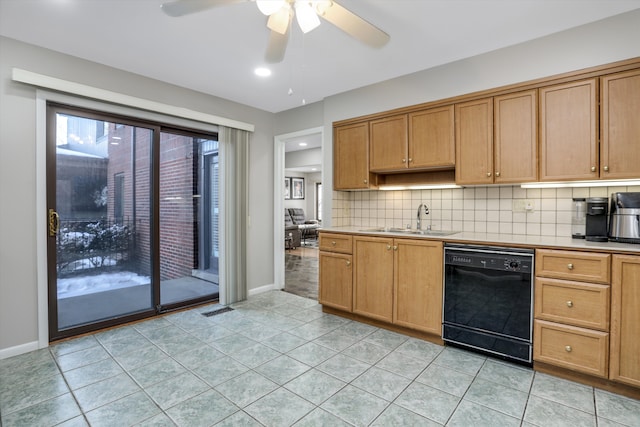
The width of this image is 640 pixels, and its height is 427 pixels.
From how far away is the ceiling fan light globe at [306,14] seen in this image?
174 centimetres

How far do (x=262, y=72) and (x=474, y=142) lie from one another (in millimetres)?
2173

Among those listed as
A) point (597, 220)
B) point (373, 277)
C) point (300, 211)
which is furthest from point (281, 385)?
point (300, 211)

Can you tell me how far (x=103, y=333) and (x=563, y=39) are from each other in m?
4.73

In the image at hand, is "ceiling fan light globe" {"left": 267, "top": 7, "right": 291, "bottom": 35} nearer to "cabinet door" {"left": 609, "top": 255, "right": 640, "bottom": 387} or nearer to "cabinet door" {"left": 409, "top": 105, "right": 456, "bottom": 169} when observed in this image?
"cabinet door" {"left": 409, "top": 105, "right": 456, "bottom": 169}

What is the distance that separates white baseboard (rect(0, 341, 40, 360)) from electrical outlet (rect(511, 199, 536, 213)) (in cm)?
438

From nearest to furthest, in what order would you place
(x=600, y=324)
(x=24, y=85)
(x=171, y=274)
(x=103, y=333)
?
(x=600, y=324)
(x=24, y=85)
(x=103, y=333)
(x=171, y=274)

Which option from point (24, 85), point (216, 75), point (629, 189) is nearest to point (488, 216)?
point (629, 189)

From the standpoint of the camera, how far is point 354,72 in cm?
319

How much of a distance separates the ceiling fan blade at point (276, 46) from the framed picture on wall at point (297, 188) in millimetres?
9058

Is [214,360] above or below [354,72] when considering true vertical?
below

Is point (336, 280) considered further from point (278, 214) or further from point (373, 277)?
point (278, 214)

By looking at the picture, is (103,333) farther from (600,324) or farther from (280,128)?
(600,324)

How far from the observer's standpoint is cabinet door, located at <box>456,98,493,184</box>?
2756 mm

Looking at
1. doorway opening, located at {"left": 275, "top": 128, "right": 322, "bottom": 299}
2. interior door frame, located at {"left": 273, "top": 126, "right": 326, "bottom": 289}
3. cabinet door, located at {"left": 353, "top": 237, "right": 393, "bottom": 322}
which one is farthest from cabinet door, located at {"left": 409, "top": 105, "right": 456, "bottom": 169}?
interior door frame, located at {"left": 273, "top": 126, "right": 326, "bottom": 289}
